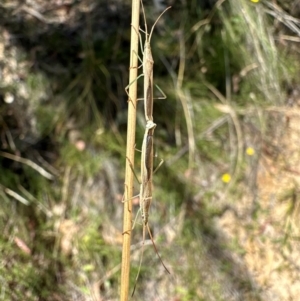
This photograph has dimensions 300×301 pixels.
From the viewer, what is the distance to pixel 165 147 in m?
2.30

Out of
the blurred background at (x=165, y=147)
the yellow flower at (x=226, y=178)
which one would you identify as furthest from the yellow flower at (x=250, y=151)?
the yellow flower at (x=226, y=178)

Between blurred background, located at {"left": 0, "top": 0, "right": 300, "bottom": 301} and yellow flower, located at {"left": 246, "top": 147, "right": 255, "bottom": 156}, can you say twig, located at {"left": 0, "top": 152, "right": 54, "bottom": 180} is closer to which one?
blurred background, located at {"left": 0, "top": 0, "right": 300, "bottom": 301}

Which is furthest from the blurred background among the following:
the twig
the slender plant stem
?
the slender plant stem

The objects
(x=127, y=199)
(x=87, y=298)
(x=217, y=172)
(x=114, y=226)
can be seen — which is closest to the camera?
(x=127, y=199)

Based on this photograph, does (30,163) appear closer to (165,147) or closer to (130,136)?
(165,147)

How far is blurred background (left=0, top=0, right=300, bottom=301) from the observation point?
2.08 metres

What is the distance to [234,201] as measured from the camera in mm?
2270

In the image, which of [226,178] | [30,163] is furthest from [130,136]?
[226,178]

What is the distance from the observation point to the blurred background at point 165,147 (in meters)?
2.08

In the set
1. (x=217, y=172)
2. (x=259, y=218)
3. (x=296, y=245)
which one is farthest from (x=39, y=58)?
(x=296, y=245)

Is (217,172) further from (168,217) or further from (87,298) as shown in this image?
(87,298)

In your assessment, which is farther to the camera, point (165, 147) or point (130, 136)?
point (165, 147)

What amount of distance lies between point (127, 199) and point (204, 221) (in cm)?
105

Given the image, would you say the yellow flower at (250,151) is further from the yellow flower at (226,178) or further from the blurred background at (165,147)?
the yellow flower at (226,178)
